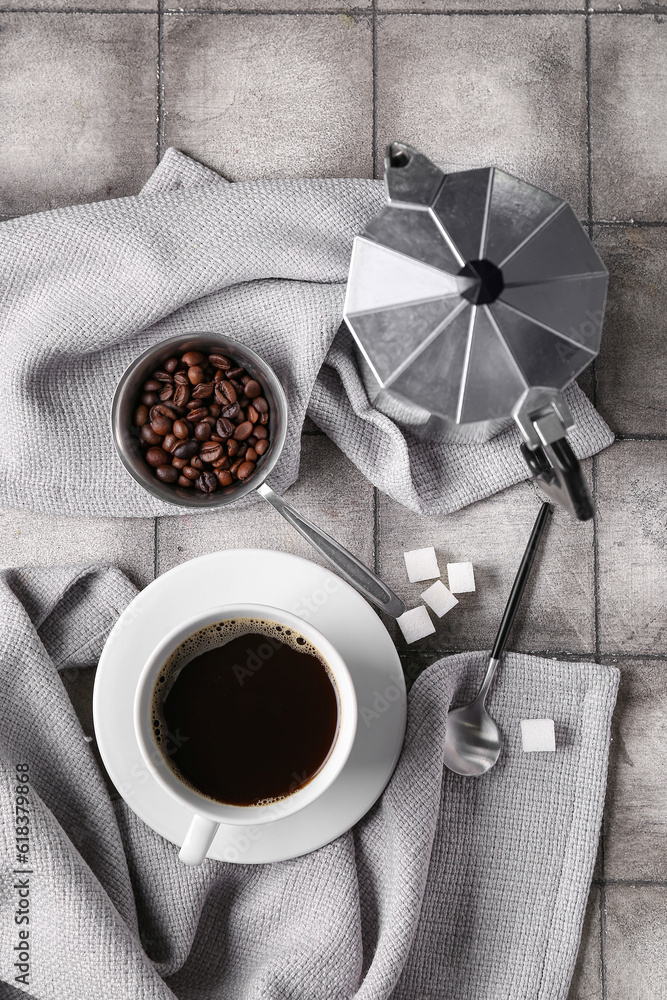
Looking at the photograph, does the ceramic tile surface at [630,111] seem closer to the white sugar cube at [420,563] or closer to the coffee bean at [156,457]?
the white sugar cube at [420,563]

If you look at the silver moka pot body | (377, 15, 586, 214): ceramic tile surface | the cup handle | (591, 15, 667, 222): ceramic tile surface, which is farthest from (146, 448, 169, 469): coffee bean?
(591, 15, 667, 222): ceramic tile surface

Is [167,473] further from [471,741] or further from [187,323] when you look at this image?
[471,741]

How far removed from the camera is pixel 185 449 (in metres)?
0.90

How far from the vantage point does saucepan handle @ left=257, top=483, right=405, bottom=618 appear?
0.94m

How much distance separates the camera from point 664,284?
103cm

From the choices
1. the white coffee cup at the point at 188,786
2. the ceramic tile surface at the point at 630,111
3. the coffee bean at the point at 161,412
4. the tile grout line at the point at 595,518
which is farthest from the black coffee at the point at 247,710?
the ceramic tile surface at the point at 630,111

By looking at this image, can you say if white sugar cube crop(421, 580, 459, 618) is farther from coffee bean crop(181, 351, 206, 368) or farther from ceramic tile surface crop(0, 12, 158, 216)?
ceramic tile surface crop(0, 12, 158, 216)

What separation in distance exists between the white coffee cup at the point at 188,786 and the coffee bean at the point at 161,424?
0.71ft

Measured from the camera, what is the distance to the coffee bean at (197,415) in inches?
35.5

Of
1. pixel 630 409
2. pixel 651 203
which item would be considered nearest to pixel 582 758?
pixel 630 409

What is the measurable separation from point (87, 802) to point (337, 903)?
0.98ft

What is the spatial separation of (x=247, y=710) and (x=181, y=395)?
0.34 meters

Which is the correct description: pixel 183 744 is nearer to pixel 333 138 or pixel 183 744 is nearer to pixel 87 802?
pixel 87 802

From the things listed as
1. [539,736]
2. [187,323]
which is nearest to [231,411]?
[187,323]
